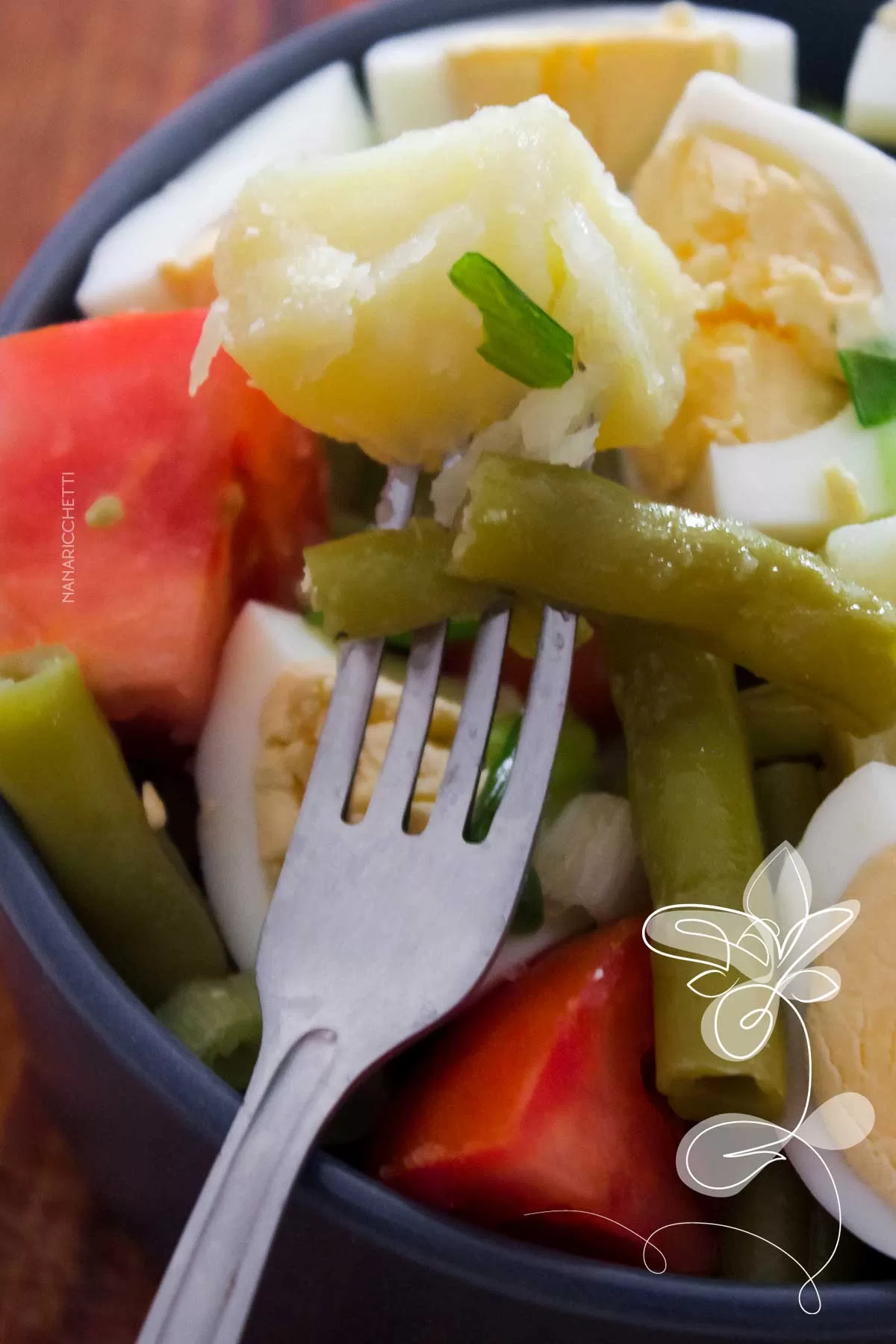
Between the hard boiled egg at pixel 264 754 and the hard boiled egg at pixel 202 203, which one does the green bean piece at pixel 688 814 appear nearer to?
the hard boiled egg at pixel 264 754

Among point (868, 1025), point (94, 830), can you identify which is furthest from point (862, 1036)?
point (94, 830)

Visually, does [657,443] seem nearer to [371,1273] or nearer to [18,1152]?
[371,1273]

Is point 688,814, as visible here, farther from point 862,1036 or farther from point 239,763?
point 239,763

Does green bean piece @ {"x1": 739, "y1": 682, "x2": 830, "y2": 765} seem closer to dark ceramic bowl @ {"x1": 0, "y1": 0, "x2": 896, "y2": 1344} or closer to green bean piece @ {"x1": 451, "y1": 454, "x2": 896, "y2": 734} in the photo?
green bean piece @ {"x1": 451, "y1": 454, "x2": 896, "y2": 734}

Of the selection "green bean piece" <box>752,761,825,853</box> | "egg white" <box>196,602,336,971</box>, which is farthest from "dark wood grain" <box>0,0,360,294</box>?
"green bean piece" <box>752,761,825,853</box>

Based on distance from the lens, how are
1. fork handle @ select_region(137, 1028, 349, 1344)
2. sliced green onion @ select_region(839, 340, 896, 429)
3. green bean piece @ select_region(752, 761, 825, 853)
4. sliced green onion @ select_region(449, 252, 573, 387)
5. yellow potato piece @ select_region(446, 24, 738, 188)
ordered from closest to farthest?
fork handle @ select_region(137, 1028, 349, 1344), sliced green onion @ select_region(449, 252, 573, 387), green bean piece @ select_region(752, 761, 825, 853), sliced green onion @ select_region(839, 340, 896, 429), yellow potato piece @ select_region(446, 24, 738, 188)

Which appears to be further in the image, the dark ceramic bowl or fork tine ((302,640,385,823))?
fork tine ((302,640,385,823))
